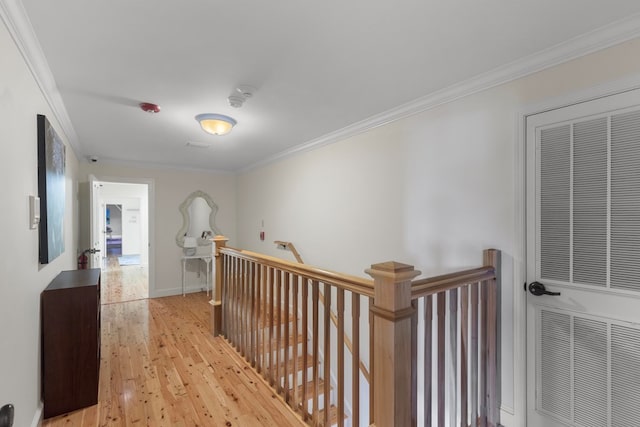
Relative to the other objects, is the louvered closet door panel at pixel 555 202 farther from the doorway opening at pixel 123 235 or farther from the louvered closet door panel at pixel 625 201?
the doorway opening at pixel 123 235

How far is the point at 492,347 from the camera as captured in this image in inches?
70.9

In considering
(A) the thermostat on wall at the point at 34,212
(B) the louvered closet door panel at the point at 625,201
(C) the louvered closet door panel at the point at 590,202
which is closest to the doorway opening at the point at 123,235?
(A) the thermostat on wall at the point at 34,212

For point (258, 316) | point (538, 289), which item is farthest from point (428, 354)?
point (258, 316)

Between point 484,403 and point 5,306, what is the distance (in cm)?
261

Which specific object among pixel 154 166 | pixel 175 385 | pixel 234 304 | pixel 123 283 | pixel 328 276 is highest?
pixel 154 166

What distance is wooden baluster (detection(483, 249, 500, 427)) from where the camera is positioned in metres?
1.81

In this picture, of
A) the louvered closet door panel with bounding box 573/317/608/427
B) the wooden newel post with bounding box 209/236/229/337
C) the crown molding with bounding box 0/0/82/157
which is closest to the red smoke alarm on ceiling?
the crown molding with bounding box 0/0/82/157

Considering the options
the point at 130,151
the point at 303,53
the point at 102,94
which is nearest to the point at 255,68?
the point at 303,53

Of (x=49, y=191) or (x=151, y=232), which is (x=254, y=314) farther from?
(x=151, y=232)

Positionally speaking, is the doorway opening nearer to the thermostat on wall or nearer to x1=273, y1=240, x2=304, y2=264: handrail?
x1=273, y1=240, x2=304, y2=264: handrail

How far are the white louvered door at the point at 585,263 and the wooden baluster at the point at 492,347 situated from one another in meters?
0.18

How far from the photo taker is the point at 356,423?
1.52 m

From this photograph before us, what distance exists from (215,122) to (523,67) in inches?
94.7

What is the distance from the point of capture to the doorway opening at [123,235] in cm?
Result: 662
